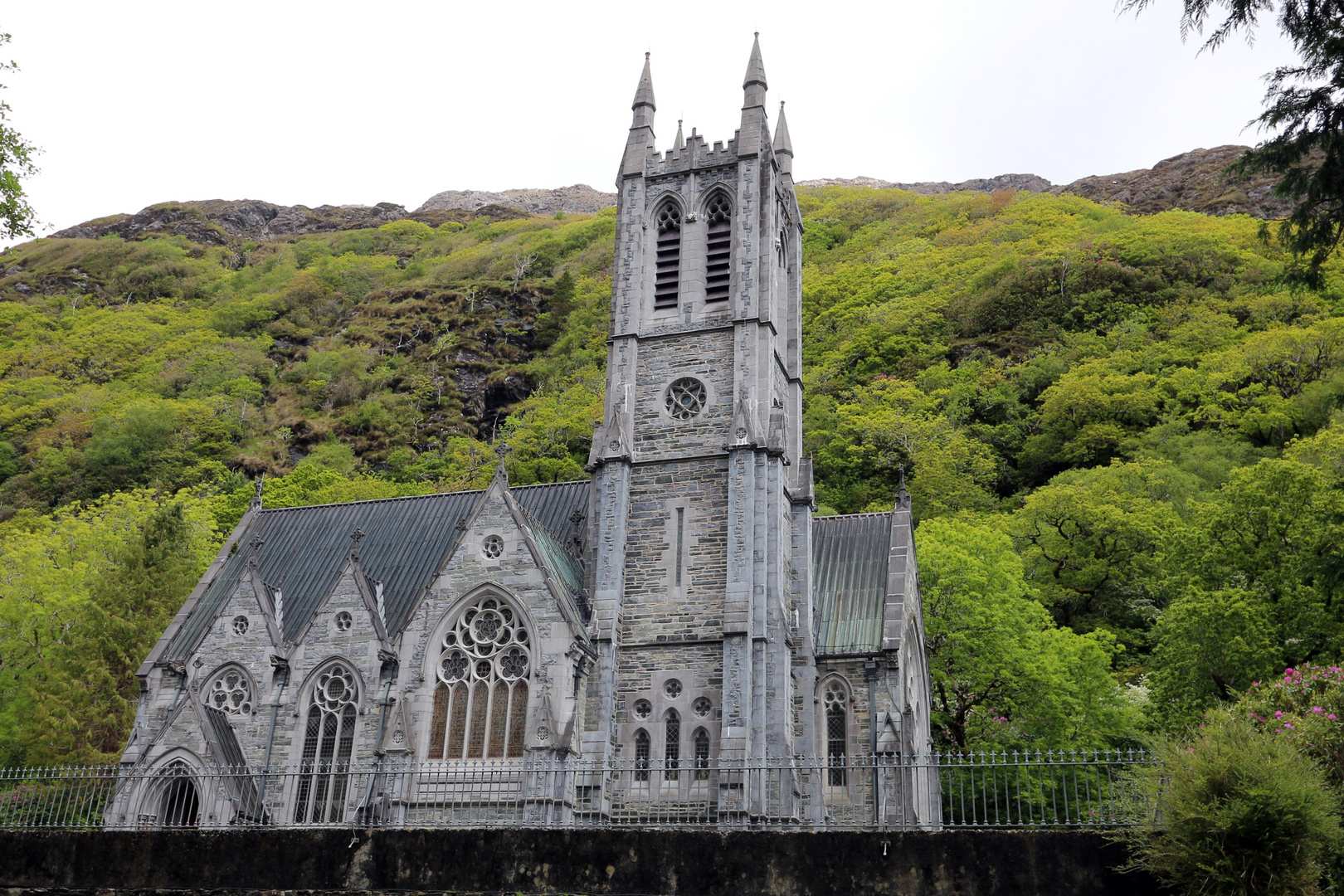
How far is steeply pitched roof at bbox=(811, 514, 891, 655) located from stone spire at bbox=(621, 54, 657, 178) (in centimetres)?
1023

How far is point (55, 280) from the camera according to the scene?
103 m

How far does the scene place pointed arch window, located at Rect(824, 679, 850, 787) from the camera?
23719 millimetres

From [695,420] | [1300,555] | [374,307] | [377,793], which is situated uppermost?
[374,307]

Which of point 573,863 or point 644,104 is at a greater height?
point 644,104

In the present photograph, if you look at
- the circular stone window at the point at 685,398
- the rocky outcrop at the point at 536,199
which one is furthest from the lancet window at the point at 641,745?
the rocky outcrop at the point at 536,199

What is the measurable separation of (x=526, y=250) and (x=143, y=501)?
62.8 meters

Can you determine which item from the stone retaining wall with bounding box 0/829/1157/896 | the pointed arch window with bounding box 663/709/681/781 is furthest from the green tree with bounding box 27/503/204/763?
the stone retaining wall with bounding box 0/829/1157/896

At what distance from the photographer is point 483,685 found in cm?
2339

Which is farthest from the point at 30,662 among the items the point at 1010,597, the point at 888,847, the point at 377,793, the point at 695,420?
the point at 888,847

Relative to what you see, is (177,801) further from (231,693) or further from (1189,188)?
(1189,188)

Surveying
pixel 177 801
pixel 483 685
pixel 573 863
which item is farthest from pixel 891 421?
pixel 573 863

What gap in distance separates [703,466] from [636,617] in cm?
372

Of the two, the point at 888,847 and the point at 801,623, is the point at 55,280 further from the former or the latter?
the point at 888,847

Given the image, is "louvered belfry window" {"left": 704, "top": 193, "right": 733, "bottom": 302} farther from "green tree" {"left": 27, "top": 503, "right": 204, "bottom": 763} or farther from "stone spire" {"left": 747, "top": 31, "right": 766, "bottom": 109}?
"green tree" {"left": 27, "top": 503, "right": 204, "bottom": 763}
